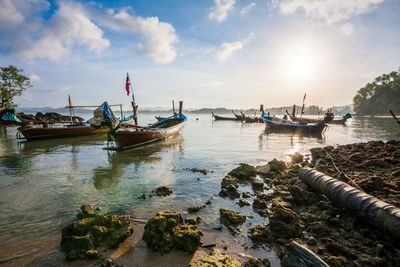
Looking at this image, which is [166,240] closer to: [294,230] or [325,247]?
[294,230]

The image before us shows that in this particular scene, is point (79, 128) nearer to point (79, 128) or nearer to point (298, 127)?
point (79, 128)

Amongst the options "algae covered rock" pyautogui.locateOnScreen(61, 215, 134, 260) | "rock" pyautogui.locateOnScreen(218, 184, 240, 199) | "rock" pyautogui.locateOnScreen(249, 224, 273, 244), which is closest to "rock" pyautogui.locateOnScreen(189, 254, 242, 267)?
"rock" pyautogui.locateOnScreen(249, 224, 273, 244)

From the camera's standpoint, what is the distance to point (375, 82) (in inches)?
3334

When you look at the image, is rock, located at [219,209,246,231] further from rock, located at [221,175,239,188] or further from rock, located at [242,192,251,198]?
rock, located at [221,175,239,188]

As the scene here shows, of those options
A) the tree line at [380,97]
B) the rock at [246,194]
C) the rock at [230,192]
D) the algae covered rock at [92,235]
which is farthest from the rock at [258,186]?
the tree line at [380,97]

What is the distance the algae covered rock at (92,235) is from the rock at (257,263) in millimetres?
2606

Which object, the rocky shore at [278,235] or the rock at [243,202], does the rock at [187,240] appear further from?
the rock at [243,202]

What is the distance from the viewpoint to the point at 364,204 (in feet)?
13.3

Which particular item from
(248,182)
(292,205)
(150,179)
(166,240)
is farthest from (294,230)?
(150,179)

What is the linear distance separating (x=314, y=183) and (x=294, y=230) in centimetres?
247

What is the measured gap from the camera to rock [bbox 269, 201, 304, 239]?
407 centimetres

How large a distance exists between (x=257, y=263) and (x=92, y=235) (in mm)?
3381

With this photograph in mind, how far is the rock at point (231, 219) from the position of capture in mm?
4623

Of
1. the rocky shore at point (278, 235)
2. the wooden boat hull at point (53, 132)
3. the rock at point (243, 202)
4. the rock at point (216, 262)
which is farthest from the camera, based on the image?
the wooden boat hull at point (53, 132)
